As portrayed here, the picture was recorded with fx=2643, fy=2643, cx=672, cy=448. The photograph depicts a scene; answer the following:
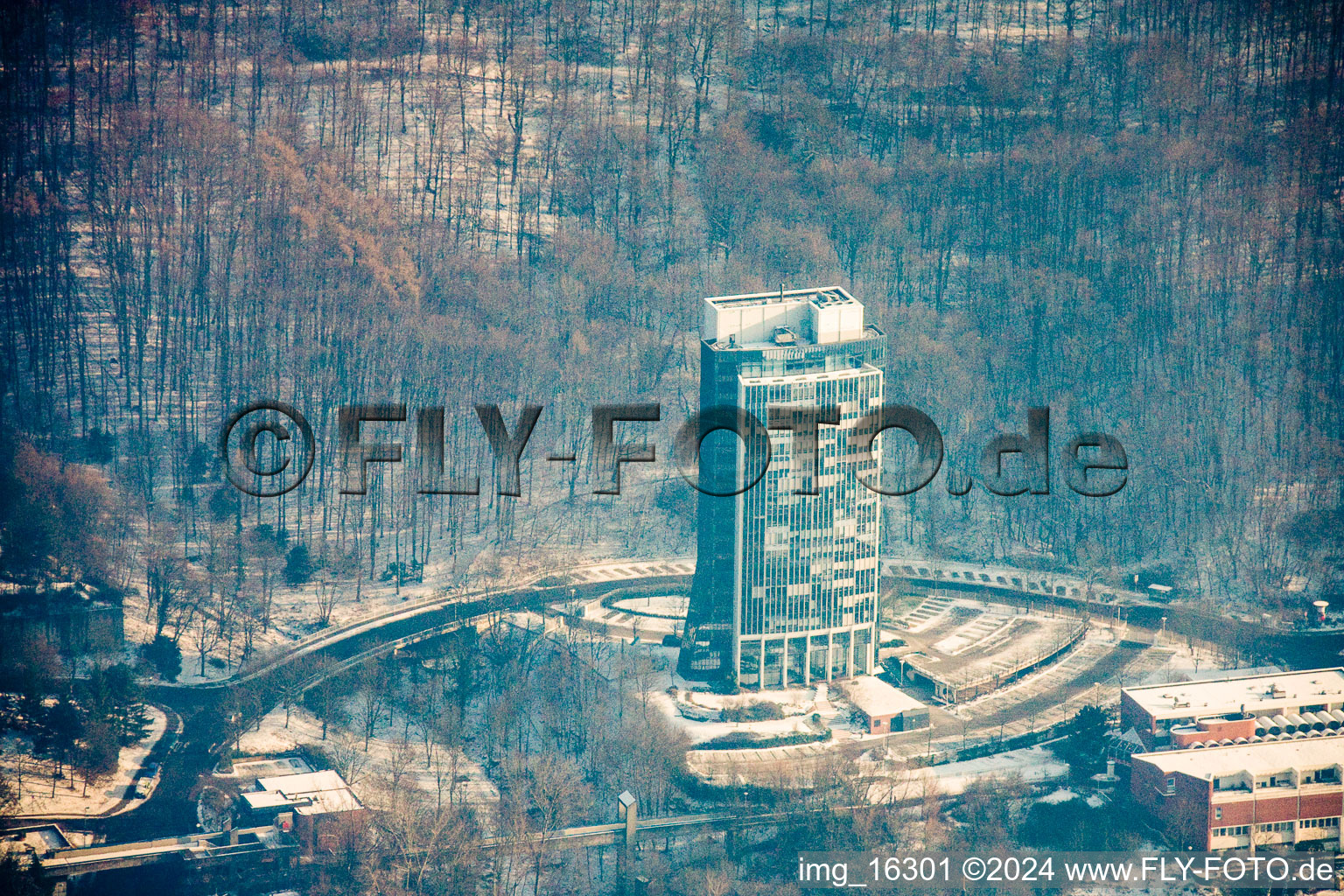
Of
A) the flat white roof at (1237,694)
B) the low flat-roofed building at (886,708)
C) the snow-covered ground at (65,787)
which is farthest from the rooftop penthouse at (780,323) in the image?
the snow-covered ground at (65,787)

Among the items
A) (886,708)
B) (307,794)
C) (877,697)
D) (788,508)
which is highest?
(788,508)

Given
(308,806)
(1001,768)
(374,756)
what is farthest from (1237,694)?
(308,806)

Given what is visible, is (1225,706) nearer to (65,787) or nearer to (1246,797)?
(1246,797)

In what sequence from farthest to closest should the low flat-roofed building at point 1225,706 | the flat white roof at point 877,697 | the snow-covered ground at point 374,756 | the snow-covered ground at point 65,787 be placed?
the flat white roof at point 877,697
the low flat-roofed building at point 1225,706
the snow-covered ground at point 374,756
the snow-covered ground at point 65,787

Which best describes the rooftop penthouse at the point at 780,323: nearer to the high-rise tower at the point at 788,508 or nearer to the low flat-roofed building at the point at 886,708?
the high-rise tower at the point at 788,508

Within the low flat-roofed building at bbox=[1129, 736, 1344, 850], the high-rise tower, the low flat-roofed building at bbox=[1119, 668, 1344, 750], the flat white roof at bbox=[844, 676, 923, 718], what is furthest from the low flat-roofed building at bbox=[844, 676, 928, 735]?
the low flat-roofed building at bbox=[1129, 736, 1344, 850]

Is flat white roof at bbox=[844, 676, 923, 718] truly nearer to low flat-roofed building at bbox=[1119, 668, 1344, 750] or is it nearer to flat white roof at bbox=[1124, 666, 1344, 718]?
low flat-roofed building at bbox=[1119, 668, 1344, 750]
